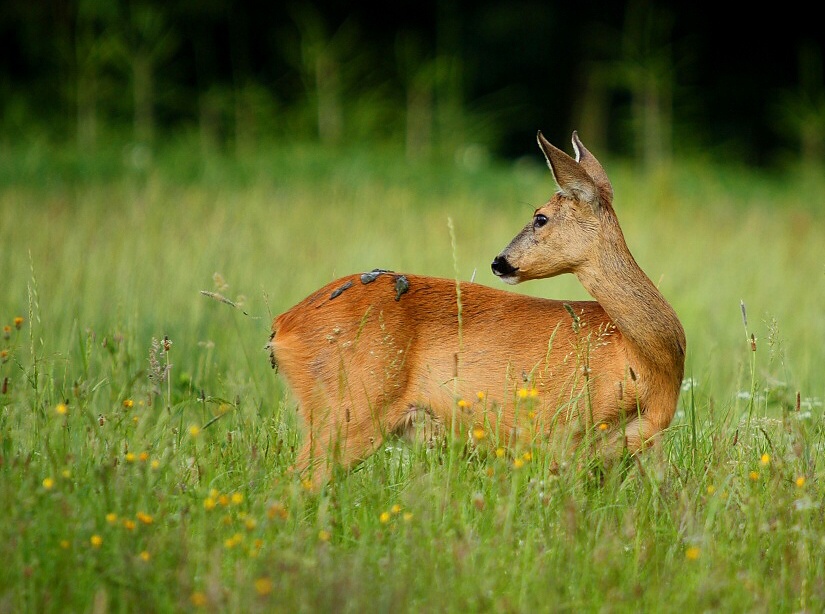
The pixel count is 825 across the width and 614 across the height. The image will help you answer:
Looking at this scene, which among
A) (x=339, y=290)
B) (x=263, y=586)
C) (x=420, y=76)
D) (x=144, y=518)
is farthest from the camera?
(x=420, y=76)

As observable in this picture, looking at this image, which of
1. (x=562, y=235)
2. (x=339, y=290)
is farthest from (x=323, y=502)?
(x=562, y=235)

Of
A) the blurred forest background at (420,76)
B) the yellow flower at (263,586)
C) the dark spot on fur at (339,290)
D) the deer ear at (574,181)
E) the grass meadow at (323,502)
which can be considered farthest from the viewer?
the blurred forest background at (420,76)

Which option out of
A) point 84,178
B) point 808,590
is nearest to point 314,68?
point 84,178

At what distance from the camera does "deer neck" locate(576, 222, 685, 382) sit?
12.2 feet

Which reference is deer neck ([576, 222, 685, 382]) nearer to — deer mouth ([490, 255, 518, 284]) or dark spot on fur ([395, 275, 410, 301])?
deer mouth ([490, 255, 518, 284])

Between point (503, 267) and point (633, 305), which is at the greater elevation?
point (503, 267)

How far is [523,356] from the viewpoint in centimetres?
382

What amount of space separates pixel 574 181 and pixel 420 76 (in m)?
12.4

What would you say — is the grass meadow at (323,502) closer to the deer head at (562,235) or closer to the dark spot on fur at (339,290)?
the deer head at (562,235)

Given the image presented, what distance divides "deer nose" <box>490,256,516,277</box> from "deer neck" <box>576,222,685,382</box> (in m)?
0.24

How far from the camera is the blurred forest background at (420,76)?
14.5 metres

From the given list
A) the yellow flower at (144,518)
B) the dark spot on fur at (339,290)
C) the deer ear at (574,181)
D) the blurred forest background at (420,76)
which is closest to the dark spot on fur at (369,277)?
the dark spot on fur at (339,290)

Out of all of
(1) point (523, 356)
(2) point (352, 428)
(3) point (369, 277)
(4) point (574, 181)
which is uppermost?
(4) point (574, 181)

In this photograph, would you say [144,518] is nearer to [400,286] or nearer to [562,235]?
[400,286]
